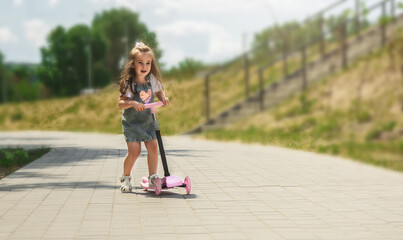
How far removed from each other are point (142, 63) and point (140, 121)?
0.64 m

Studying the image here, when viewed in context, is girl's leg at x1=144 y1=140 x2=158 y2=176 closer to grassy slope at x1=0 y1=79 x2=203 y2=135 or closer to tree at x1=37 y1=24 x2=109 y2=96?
grassy slope at x1=0 y1=79 x2=203 y2=135

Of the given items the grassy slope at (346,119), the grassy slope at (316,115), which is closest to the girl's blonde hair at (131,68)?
the grassy slope at (316,115)

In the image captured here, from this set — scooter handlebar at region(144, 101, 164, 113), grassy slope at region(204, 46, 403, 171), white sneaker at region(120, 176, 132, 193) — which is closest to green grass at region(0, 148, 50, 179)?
white sneaker at region(120, 176, 132, 193)

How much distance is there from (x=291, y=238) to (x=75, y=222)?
6.11 feet

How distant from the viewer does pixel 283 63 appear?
69.3 ft

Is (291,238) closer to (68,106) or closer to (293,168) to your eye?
(293,168)

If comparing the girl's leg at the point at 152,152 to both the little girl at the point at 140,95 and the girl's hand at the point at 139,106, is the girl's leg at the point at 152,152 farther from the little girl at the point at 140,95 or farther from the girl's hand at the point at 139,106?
the girl's hand at the point at 139,106

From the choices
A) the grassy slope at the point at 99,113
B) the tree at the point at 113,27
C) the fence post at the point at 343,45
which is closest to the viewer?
the grassy slope at the point at 99,113

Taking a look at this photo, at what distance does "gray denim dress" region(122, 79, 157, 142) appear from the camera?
6449mm

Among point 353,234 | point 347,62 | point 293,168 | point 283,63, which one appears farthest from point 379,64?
point 353,234

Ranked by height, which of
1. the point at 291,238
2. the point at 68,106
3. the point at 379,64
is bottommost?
the point at 291,238

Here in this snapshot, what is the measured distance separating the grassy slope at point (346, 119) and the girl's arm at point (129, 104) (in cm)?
389

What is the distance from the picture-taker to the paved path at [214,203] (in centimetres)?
474

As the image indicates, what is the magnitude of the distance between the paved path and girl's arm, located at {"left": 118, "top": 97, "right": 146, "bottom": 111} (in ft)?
2.71
